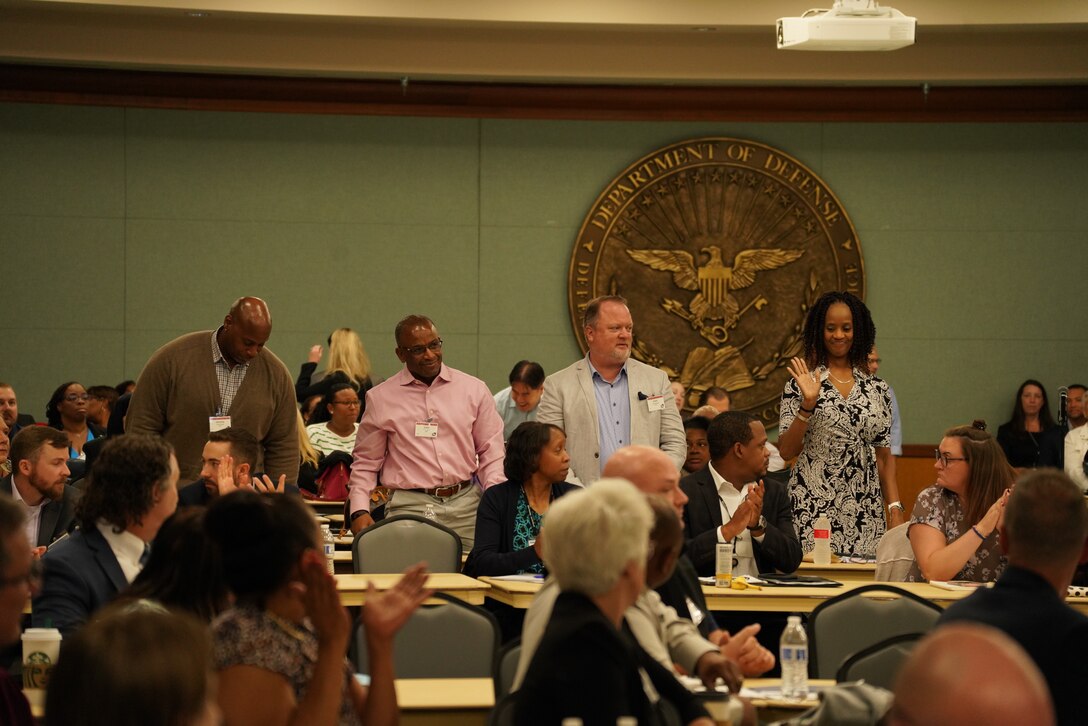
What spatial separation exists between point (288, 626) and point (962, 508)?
10.8 ft

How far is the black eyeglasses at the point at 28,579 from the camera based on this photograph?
252cm

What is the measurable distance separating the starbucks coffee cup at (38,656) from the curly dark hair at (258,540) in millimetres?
788

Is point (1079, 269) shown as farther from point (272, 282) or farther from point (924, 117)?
point (272, 282)

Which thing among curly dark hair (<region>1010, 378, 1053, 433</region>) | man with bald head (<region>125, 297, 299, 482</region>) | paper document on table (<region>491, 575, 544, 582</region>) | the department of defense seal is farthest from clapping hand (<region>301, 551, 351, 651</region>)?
curly dark hair (<region>1010, 378, 1053, 433</region>)

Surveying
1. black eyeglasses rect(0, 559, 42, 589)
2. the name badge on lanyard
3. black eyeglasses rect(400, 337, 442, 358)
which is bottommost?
black eyeglasses rect(0, 559, 42, 589)

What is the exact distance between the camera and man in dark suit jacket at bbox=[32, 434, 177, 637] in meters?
3.66

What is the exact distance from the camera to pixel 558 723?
2.61m

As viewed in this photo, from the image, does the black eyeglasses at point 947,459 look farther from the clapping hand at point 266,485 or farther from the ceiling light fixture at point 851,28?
the ceiling light fixture at point 851,28

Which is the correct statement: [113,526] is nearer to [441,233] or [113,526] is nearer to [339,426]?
[339,426]

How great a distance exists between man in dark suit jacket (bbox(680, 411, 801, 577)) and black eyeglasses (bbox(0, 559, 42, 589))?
3.14 m

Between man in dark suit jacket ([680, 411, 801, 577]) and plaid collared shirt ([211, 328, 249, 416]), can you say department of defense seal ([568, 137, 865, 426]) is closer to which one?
plaid collared shirt ([211, 328, 249, 416])

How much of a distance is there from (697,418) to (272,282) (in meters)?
3.76

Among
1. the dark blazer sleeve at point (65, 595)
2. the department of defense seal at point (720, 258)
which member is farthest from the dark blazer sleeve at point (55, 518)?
the department of defense seal at point (720, 258)

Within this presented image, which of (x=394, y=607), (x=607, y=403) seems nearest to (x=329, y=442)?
(x=607, y=403)
